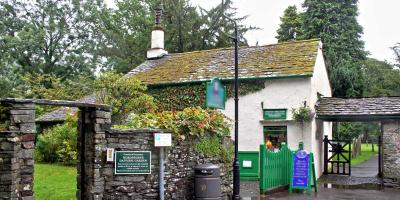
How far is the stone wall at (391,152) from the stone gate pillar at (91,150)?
463 inches

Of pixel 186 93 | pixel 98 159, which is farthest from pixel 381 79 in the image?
pixel 98 159

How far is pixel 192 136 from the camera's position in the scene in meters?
11.6

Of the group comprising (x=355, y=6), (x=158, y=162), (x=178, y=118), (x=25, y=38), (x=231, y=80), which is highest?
(x=355, y=6)

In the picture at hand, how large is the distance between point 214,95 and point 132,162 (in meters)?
2.83

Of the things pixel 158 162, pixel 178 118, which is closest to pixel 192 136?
pixel 178 118

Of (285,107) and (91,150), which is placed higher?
(285,107)

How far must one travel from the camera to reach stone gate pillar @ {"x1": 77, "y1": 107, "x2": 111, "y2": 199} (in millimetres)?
9594

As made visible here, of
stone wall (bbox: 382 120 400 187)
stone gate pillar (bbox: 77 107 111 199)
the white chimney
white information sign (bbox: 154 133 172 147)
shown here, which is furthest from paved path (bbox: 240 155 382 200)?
the white chimney

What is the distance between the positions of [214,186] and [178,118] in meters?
2.05

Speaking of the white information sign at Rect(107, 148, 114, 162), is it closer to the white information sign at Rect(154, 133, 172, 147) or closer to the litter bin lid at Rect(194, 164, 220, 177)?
the white information sign at Rect(154, 133, 172, 147)

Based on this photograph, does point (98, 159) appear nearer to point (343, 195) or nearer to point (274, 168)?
point (274, 168)

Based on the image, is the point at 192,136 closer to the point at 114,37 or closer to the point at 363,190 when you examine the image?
the point at 363,190

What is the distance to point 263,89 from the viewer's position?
1856 cm

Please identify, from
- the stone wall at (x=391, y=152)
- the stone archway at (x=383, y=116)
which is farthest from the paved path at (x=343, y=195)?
the stone archway at (x=383, y=116)
